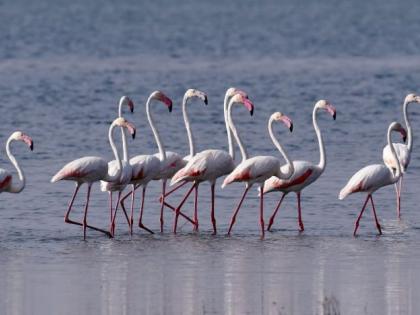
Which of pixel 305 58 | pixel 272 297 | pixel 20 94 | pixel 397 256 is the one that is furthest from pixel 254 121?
pixel 305 58

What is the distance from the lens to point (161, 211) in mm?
14516

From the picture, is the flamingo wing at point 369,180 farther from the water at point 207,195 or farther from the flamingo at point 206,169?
the flamingo at point 206,169

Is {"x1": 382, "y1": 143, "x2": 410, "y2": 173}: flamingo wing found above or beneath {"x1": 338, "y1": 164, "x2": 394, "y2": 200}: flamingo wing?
above

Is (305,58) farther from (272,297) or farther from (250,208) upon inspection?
(272,297)

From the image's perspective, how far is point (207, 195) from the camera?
16578mm

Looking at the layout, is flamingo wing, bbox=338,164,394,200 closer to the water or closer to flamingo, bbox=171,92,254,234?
the water

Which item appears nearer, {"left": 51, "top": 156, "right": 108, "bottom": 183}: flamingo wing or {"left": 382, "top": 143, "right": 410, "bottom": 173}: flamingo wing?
{"left": 51, "top": 156, "right": 108, "bottom": 183}: flamingo wing

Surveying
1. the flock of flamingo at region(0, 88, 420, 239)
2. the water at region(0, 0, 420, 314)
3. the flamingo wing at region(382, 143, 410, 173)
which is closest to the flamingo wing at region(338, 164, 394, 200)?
the flock of flamingo at region(0, 88, 420, 239)

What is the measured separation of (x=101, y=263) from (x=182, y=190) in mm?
4443

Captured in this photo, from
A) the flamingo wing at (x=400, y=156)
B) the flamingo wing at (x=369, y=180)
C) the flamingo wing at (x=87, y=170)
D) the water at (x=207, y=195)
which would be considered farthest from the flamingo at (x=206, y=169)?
the flamingo wing at (x=400, y=156)

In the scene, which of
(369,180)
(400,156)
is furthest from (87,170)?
(400,156)

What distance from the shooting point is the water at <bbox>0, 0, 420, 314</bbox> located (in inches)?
437

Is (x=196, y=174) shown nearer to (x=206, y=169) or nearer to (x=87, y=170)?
(x=206, y=169)

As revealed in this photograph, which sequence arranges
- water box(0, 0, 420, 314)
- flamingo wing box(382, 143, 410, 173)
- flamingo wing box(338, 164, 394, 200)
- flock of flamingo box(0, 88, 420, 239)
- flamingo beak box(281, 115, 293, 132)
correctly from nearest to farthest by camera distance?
water box(0, 0, 420, 314)
flock of flamingo box(0, 88, 420, 239)
flamingo wing box(338, 164, 394, 200)
flamingo beak box(281, 115, 293, 132)
flamingo wing box(382, 143, 410, 173)
